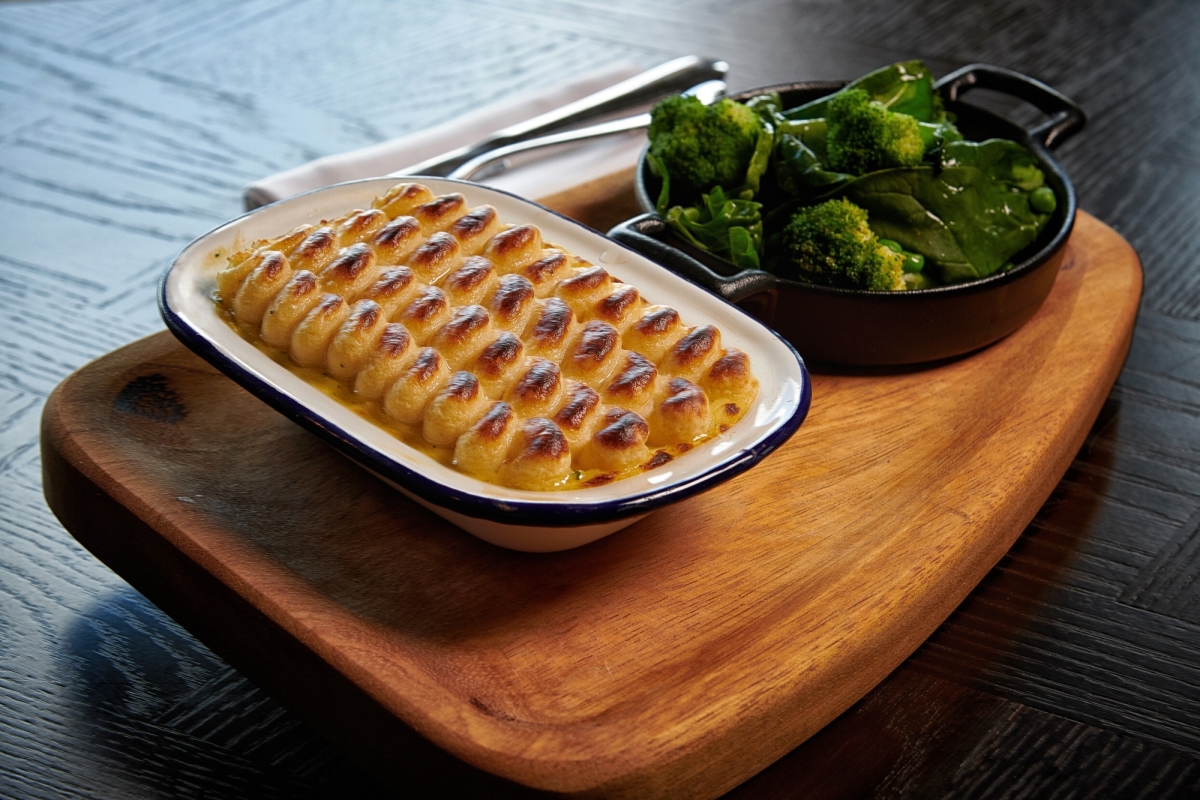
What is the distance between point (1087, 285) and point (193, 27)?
7.42ft

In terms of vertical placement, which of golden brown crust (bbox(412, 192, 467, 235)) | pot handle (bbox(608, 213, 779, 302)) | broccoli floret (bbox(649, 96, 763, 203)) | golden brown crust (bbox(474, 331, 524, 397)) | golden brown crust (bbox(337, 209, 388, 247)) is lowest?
golden brown crust (bbox(474, 331, 524, 397))

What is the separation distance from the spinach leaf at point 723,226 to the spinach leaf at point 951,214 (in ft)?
0.45

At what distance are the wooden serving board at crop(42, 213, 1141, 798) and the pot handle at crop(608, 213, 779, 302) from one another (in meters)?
0.18

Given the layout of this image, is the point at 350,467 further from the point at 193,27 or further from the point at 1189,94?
the point at 1189,94

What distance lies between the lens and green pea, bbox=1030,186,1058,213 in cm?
160

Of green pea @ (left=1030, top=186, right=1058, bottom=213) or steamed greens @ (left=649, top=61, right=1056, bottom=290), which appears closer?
steamed greens @ (left=649, top=61, right=1056, bottom=290)

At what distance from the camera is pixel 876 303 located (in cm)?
138

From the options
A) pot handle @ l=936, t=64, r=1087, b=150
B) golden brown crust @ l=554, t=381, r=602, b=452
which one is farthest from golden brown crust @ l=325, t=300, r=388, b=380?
pot handle @ l=936, t=64, r=1087, b=150

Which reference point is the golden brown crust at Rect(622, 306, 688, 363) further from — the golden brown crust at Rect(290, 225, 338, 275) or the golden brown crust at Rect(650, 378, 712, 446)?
the golden brown crust at Rect(290, 225, 338, 275)

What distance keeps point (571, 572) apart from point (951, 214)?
2.56ft

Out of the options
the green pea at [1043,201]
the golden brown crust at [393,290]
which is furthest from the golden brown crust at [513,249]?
the green pea at [1043,201]

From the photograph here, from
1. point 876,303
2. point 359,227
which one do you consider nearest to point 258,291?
point 359,227

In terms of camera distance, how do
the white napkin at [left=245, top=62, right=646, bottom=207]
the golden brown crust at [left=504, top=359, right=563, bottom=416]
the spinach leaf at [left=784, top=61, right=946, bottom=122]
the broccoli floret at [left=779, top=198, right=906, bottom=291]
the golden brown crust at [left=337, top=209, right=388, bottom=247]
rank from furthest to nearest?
1. the white napkin at [left=245, top=62, right=646, bottom=207]
2. the spinach leaf at [left=784, top=61, right=946, bottom=122]
3. the broccoli floret at [left=779, top=198, right=906, bottom=291]
4. the golden brown crust at [left=337, top=209, right=388, bottom=247]
5. the golden brown crust at [left=504, top=359, right=563, bottom=416]

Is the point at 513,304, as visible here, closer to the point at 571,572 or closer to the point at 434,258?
the point at 434,258
